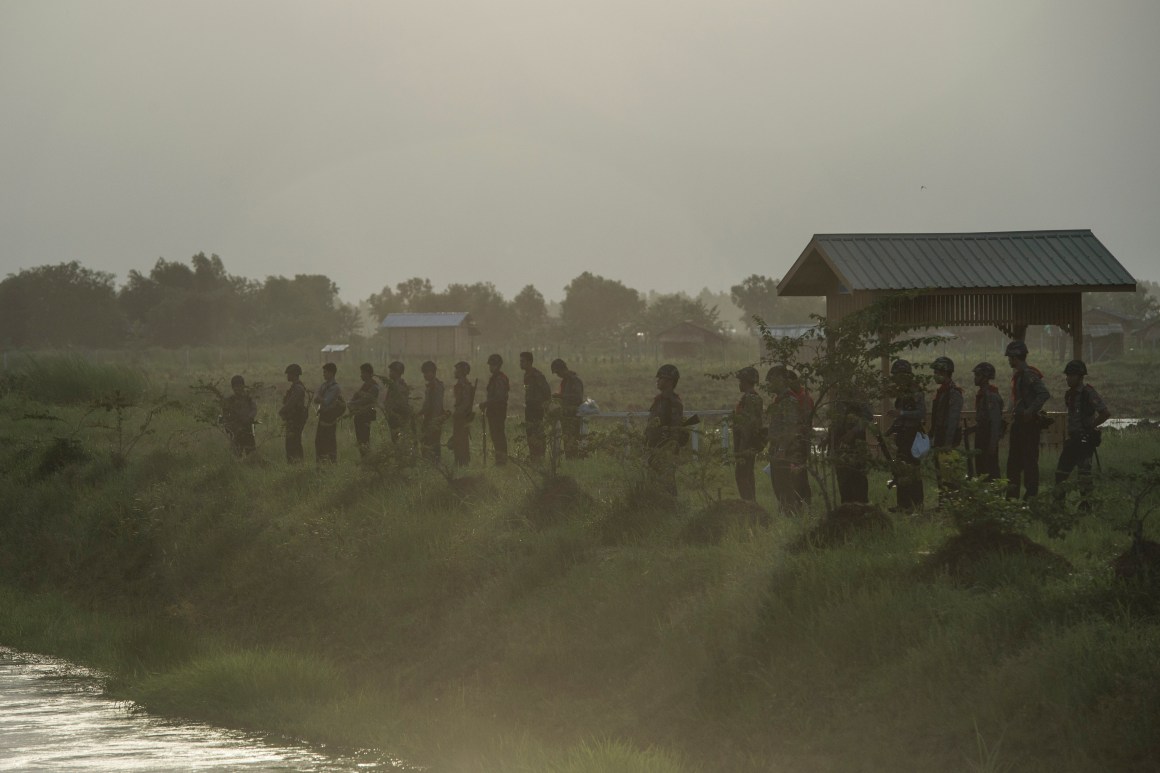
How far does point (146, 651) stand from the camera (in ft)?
42.1

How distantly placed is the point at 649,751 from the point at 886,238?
553 inches

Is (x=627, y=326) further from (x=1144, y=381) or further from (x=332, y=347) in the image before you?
(x=1144, y=381)

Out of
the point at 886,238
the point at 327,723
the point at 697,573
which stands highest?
the point at 886,238

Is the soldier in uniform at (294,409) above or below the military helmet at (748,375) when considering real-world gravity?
below

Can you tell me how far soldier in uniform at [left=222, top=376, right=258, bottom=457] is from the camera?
2040cm

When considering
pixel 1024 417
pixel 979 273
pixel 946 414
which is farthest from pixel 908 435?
pixel 979 273

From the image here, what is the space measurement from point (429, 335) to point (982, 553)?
79.1 metres

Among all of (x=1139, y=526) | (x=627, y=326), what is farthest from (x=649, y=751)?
(x=627, y=326)

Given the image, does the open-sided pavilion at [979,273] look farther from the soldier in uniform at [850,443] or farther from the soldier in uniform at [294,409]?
the soldier in uniform at [294,409]

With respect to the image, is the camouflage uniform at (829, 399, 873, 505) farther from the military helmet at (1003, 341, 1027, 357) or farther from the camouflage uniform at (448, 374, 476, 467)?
the camouflage uniform at (448, 374, 476, 467)

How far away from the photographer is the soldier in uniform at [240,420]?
20.4 metres

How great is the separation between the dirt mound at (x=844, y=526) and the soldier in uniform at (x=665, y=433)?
2610 mm

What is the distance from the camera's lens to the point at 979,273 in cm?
2030

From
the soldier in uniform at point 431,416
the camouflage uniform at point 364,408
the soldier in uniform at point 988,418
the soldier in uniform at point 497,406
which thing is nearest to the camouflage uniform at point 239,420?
the camouflage uniform at point 364,408
